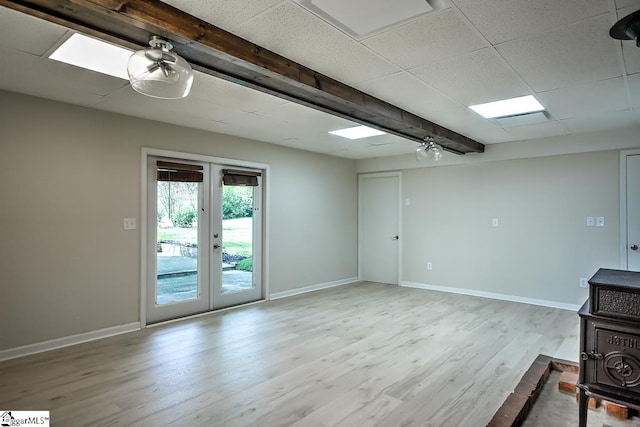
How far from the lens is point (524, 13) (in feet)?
6.50

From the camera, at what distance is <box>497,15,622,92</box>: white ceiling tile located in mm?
2186

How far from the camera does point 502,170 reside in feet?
18.5

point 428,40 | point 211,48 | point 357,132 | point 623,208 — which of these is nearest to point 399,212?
point 357,132

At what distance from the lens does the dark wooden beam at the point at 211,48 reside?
179cm

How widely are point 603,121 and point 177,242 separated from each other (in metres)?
5.28

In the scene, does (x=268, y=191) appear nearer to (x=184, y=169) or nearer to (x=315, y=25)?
(x=184, y=169)

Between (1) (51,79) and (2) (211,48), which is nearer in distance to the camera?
(2) (211,48)

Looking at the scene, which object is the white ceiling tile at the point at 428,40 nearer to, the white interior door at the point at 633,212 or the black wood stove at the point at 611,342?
the black wood stove at the point at 611,342

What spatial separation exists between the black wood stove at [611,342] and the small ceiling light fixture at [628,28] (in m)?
1.34

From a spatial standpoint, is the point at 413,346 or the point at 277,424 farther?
the point at 413,346

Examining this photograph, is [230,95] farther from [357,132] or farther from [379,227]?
[379,227]

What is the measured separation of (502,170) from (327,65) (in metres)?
4.07

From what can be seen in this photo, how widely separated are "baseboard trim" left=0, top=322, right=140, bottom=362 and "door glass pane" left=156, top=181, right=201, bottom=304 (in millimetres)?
473

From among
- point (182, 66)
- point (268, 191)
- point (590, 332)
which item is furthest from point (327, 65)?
point (268, 191)
